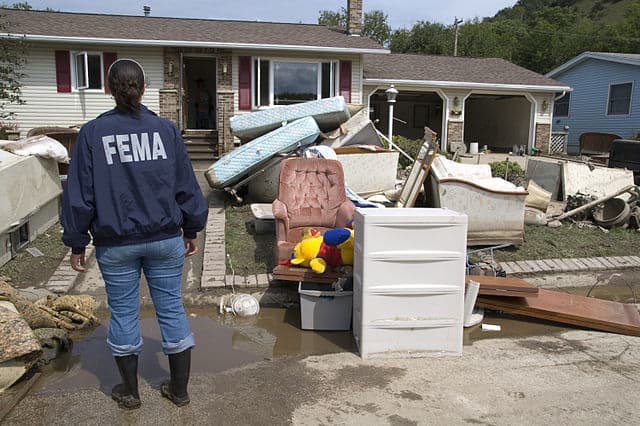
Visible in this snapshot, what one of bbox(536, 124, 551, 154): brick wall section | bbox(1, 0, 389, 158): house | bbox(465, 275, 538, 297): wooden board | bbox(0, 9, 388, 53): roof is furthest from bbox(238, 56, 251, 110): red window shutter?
bbox(465, 275, 538, 297): wooden board

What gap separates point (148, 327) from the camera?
4266mm

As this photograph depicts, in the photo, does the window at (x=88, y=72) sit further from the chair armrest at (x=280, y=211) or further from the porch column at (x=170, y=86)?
the chair armrest at (x=280, y=211)

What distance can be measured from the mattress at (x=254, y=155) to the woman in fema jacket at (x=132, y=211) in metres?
4.62

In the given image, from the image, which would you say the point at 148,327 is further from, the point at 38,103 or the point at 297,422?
the point at 38,103

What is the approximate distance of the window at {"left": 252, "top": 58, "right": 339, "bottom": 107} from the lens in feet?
45.9

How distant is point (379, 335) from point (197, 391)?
125cm

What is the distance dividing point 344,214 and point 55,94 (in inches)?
430

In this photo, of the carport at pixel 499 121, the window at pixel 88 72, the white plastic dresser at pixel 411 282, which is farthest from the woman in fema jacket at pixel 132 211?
the carport at pixel 499 121

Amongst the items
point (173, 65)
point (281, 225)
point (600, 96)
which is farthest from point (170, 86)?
point (600, 96)

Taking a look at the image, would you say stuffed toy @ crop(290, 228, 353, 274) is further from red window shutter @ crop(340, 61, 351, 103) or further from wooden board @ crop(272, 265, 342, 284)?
red window shutter @ crop(340, 61, 351, 103)

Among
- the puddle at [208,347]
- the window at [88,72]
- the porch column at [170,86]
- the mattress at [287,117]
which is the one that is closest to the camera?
the puddle at [208,347]

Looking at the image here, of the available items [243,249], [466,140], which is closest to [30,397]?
[243,249]

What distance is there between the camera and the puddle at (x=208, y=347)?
3328 millimetres

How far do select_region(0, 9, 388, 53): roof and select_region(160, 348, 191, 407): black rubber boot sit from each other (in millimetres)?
11503
